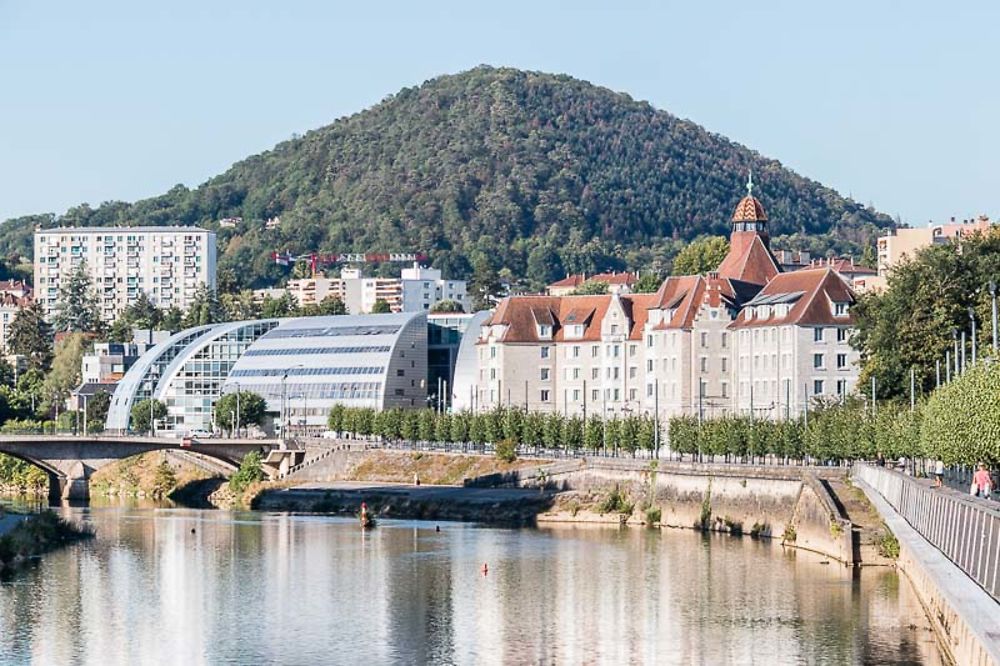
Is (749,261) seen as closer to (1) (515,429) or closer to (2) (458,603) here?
(1) (515,429)

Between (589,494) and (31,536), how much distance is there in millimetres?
36698

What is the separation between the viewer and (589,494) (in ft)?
435

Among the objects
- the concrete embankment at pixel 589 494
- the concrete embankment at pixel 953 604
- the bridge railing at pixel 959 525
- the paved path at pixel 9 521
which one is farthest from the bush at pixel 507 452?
the concrete embankment at pixel 953 604

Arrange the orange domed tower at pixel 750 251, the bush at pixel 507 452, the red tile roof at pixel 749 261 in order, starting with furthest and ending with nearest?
1. the orange domed tower at pixel 750 251
2. the red tile roof at pixel 749 261
3. the bush at pixel 507 452

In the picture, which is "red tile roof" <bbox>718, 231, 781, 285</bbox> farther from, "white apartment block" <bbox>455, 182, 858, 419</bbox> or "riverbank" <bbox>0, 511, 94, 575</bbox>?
"riverbank" <bbox>0, 511, 94, 575</bbox>

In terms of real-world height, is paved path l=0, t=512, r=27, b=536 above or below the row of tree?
below

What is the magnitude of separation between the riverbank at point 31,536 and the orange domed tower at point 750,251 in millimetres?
70470

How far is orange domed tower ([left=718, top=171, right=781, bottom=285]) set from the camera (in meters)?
180

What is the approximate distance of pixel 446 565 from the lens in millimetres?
103938

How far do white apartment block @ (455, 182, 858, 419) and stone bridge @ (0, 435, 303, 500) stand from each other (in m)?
20.2

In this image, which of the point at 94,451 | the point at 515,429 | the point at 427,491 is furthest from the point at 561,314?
the point at 94,451

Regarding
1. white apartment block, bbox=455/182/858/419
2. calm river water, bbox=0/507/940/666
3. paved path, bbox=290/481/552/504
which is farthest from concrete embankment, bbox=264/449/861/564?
white apartment block, bbox=455/182/858/419

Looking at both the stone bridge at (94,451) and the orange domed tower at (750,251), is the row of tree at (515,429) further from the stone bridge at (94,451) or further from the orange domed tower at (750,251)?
the orange domed tower at (750,251)

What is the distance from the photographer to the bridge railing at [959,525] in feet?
182
